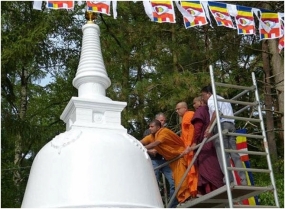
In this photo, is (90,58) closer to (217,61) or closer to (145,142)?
(145,142)

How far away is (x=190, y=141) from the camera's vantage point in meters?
7.41

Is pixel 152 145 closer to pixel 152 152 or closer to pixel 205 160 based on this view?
pixel 152 152

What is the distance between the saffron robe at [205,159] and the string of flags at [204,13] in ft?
6.82

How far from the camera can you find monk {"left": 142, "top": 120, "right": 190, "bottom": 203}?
7.32m

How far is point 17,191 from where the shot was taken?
13133mm

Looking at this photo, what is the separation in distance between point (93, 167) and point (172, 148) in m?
1.57

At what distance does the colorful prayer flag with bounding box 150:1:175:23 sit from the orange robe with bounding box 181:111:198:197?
1.84 meters

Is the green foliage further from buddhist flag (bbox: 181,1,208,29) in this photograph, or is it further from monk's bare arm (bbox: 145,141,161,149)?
monk's bare arm (bbox: 145,141,161,149)

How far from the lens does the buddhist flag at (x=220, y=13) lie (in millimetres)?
8703

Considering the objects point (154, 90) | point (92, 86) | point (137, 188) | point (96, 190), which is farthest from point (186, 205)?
point (154, 90)

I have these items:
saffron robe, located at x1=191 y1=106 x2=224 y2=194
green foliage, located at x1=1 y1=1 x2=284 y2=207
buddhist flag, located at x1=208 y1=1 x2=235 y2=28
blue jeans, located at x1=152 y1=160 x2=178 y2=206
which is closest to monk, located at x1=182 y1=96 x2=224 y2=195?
saffron robe, located at x1=191 y1=106 x2=224 y2=194

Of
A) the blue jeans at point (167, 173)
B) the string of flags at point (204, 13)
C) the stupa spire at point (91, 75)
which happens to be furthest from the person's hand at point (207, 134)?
the string of flags at point (204, 13)

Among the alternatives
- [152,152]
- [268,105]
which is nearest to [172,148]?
[152,152]

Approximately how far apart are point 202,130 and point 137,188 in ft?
4.41
